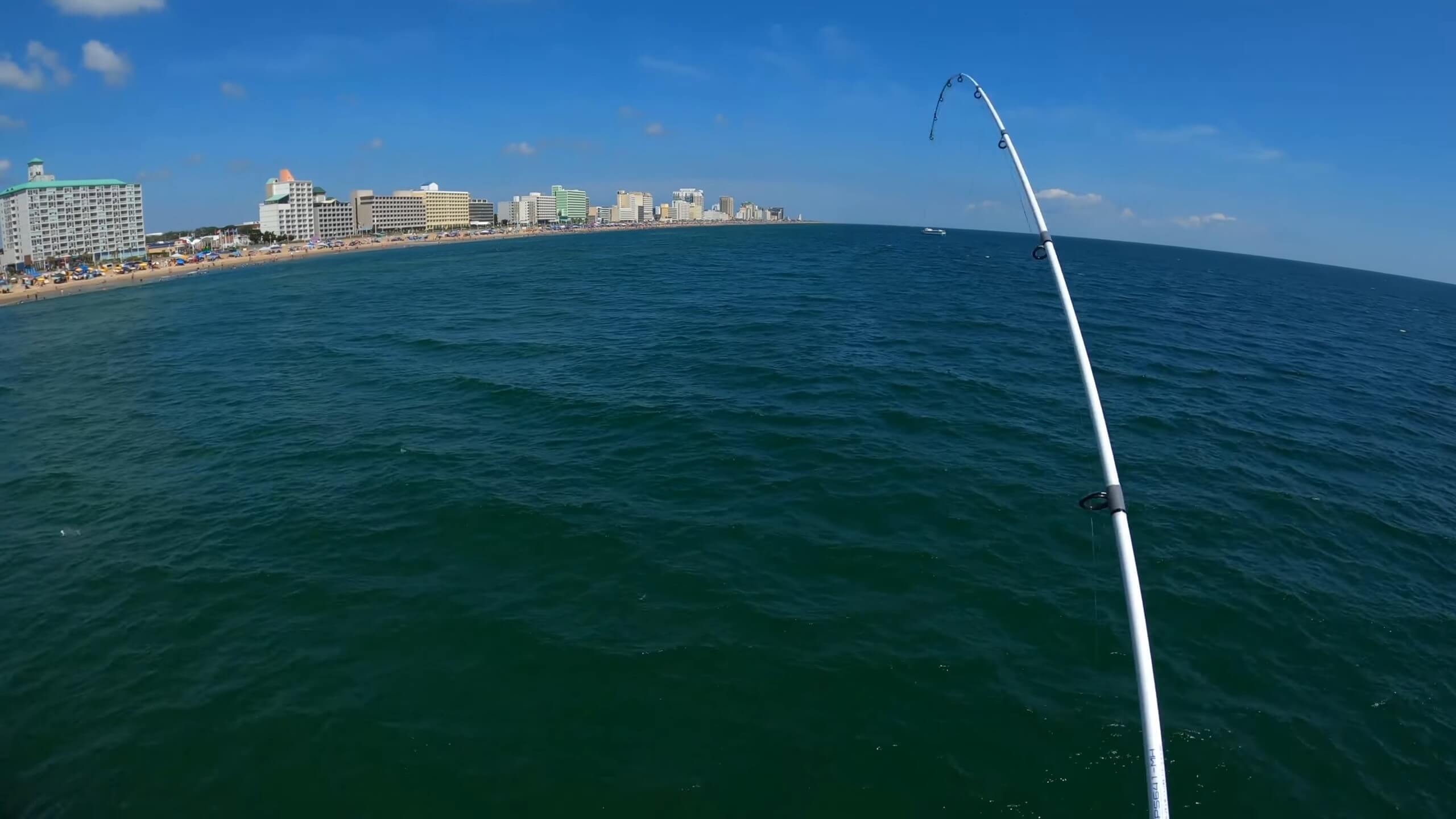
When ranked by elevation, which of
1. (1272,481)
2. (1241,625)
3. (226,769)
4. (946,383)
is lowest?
(226,769)

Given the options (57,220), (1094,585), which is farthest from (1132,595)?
(57,220)

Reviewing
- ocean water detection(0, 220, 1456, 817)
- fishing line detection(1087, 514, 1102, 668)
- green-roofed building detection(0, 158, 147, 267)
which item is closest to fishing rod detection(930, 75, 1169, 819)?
ocean water detection(0, 220, 1456, 817)

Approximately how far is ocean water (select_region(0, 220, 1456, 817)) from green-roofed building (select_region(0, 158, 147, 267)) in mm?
210660

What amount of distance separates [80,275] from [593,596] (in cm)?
15715

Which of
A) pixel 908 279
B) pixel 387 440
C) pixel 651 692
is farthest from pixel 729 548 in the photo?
pixel 908 279

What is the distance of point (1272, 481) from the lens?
76.7ft

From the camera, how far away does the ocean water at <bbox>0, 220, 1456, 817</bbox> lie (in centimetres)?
1163

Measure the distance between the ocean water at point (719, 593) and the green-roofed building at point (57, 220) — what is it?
21066 centimetres

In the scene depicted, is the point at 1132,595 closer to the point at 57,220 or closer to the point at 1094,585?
the point at 1094,585

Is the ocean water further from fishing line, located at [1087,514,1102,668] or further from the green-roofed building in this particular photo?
the green-roofed building

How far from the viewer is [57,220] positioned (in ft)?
600

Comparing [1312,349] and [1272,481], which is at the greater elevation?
[1312,349]

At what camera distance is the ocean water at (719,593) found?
1163cm

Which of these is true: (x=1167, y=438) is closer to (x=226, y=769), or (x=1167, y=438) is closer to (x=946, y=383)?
(x=946, y=383)
